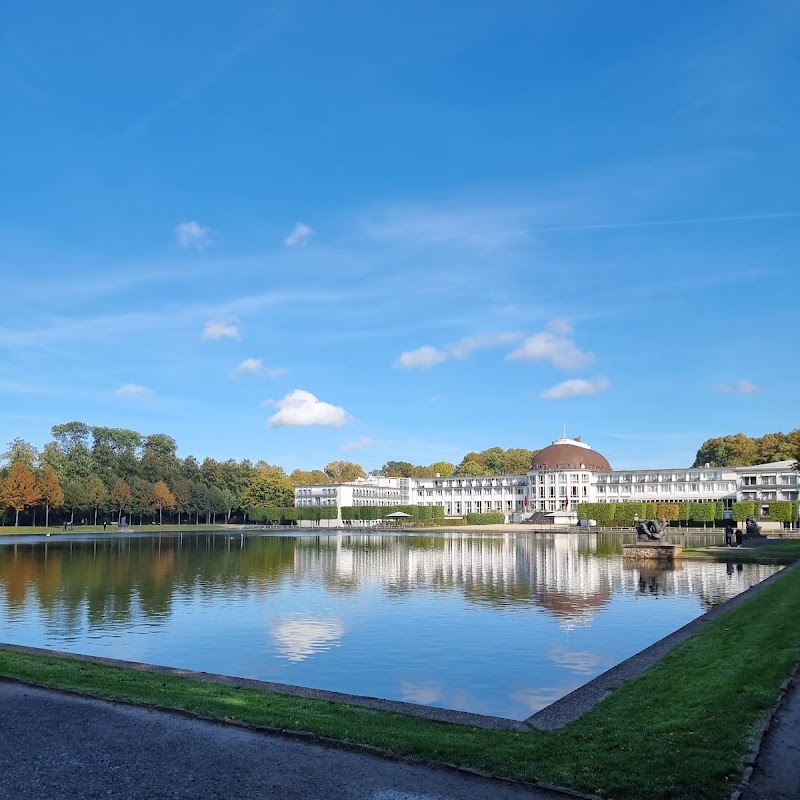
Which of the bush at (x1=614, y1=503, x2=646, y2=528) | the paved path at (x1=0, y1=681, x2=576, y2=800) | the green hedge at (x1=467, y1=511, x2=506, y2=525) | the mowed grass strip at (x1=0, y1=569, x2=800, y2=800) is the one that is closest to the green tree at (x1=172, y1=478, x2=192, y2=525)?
the green hedge at (x1=467, y1=511, x2=506, y2=525)

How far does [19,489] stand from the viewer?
301 feet

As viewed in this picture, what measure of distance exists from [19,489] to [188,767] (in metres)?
93.9

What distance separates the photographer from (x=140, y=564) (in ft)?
129

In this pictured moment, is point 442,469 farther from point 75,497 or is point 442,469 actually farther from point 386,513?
point 75,497

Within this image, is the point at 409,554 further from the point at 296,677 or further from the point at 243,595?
the point at 296,677

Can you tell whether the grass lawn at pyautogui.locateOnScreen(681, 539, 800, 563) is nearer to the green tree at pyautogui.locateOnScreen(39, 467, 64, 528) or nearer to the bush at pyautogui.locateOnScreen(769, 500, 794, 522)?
the bush at pyautogui.locateOnScreen(769, 500, 794, 522)

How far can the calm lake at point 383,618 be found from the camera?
14.3 meters

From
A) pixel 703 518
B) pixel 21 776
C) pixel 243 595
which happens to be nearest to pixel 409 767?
pixel 21 776

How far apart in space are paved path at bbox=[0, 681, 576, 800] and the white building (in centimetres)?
11461

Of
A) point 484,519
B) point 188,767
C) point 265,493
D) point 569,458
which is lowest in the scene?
point 484,519

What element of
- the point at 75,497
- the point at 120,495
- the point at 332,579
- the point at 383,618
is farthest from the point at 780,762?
the point at 120,495

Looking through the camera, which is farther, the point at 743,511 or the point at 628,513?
the point at 628,513

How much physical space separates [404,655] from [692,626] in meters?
6.34

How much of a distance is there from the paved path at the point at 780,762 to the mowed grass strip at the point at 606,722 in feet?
0.57
